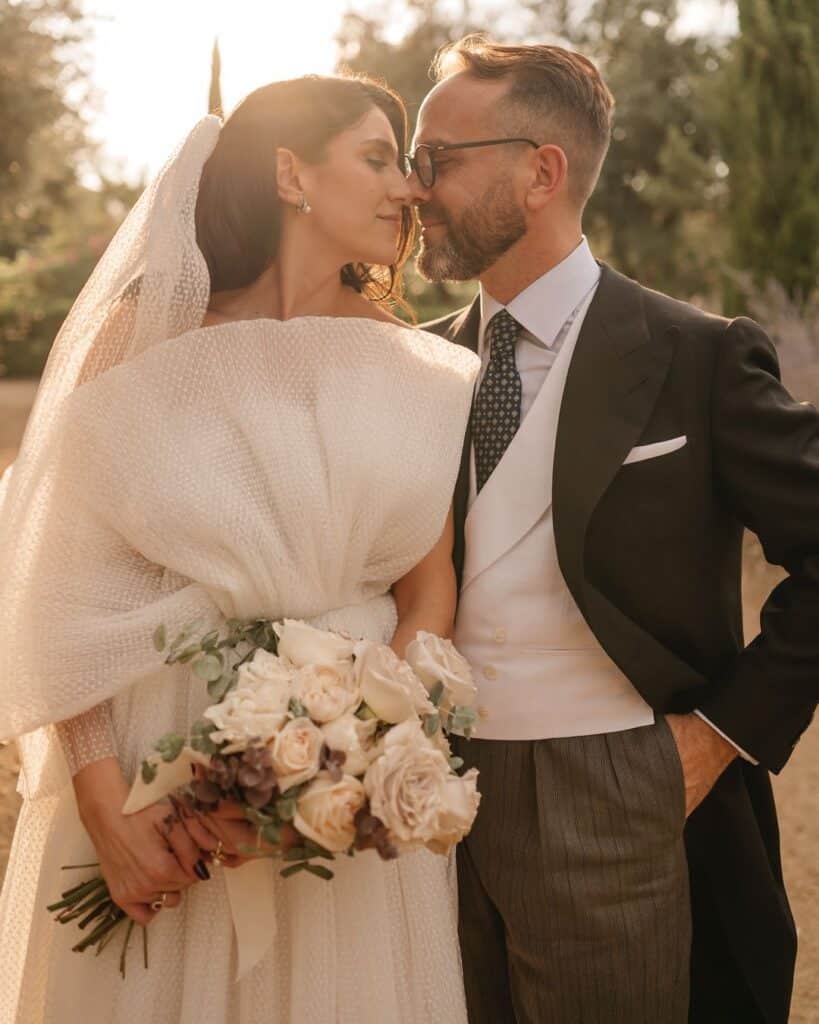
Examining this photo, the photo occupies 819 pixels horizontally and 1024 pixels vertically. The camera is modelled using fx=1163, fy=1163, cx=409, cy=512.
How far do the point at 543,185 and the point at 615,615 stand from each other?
1051mm

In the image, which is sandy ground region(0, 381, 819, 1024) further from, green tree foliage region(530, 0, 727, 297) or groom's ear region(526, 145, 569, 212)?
green tree foliage region(530, 0, 727, 297)

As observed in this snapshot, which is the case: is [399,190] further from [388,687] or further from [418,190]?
[388,687]

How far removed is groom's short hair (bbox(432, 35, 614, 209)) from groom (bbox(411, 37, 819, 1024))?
0.46 meters

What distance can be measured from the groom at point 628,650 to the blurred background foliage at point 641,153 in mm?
1077

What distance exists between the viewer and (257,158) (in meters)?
2.33

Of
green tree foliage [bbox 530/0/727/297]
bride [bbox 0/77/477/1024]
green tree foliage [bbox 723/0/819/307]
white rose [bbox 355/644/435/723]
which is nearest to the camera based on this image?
white rose [bbox 355/644/435/723]

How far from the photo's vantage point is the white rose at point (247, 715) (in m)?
1.76

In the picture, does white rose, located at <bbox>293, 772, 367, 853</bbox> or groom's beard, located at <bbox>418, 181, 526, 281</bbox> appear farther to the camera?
groom's beard, located at <bbox>418, 181, 526, 281</bbox>

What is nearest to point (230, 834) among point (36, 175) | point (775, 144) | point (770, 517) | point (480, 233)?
point (770, 517)

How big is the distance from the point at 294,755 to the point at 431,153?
5.11ft

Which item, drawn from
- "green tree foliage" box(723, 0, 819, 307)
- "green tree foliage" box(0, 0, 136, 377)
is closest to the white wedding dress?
"green tree foliage" box(723, 0, 819, 307)

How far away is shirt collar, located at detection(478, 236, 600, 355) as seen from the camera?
255cm

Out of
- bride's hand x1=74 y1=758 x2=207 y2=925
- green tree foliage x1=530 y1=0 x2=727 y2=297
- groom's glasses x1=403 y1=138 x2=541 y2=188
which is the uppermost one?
groom's glasses x1=403 y1=138 x2=541 y2=188

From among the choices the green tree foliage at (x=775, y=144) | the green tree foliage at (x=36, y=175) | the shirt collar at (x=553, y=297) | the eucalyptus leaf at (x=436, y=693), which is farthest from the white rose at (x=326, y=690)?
the green tree foliage at (x=36, y=175)
